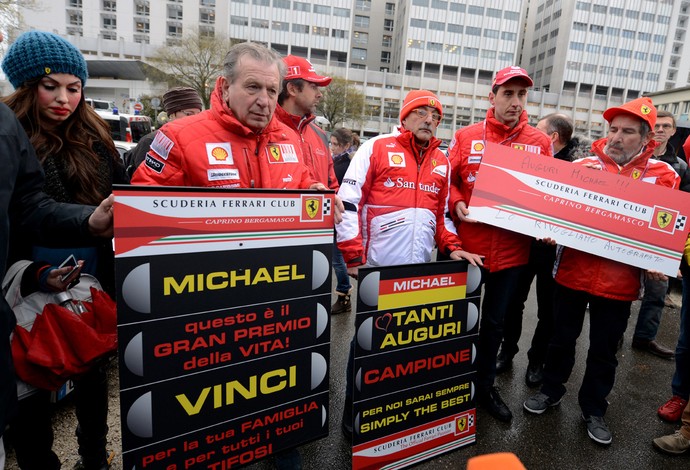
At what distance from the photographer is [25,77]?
192 centimetres

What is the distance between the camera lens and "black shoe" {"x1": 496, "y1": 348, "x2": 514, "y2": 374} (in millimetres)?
3643

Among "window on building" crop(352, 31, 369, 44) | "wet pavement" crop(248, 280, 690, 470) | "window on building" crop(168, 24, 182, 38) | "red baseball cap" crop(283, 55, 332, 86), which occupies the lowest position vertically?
"wet pavement" crop(248, 280, 690, 470)

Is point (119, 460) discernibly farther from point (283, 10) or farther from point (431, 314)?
point (283, 10)

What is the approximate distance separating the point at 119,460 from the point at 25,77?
2167 mm

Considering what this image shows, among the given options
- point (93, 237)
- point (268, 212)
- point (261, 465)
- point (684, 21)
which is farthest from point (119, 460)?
point (684, 21)

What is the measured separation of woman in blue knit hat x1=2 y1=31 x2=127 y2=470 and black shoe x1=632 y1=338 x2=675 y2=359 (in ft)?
16.4

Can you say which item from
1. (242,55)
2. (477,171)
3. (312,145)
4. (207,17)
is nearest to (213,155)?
(242,55)

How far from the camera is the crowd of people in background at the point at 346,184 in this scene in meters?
1.84

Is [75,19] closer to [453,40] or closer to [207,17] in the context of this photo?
[207,17]

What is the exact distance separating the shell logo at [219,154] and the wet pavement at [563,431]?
5.92 feet

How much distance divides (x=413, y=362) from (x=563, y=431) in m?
1.49

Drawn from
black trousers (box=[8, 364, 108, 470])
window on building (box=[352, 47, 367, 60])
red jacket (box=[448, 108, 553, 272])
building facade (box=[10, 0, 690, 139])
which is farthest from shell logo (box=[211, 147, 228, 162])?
window on building (box=[352, 47, 367, 60])

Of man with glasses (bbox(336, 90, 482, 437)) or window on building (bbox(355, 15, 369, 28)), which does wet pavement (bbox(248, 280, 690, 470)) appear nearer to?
man with glasses (bbox(336, 90, 482, 437))

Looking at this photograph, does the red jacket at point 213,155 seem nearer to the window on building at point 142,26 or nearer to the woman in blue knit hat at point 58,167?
the woman in blue knit hat at point 58,167
